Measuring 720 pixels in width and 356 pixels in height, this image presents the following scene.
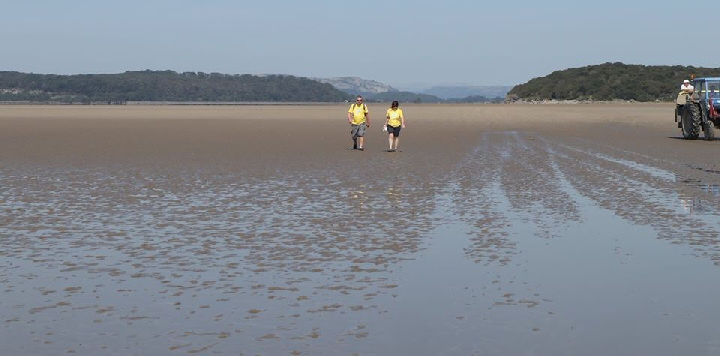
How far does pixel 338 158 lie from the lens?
26.8 m

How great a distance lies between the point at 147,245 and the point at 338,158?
15585 millimetres

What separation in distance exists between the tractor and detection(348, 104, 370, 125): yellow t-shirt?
1160cm

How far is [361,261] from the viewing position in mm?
10195

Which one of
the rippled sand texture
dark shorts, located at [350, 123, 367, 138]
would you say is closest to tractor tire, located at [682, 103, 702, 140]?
dark shorts, located at [350, 123, 367, 138]

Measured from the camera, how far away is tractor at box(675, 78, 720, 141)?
3428 cm

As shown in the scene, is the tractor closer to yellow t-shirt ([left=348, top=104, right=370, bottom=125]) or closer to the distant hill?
yellow t-shirt ([left=348, top=104, right=370, bottom=125])

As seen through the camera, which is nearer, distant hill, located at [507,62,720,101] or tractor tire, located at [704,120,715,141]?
tractor tire, located at [704,120,715,141]

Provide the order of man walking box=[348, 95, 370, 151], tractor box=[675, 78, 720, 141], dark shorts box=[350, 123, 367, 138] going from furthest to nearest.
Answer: tractor box=[675, 78, 720, 141], dark shorts box=[350, 123, 367, 138], man walking box=[348, 95, 370, 151]

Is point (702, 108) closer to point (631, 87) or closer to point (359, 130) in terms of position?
point (359, 130)

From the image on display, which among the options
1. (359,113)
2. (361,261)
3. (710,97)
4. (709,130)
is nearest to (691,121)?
(709,130)

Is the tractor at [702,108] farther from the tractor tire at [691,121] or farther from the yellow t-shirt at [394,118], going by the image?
the yellow t-shirt at [394,118]

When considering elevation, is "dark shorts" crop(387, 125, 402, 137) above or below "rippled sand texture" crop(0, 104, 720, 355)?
above

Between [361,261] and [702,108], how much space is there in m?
27.3

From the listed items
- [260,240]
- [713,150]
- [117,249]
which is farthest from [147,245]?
[713,150]
